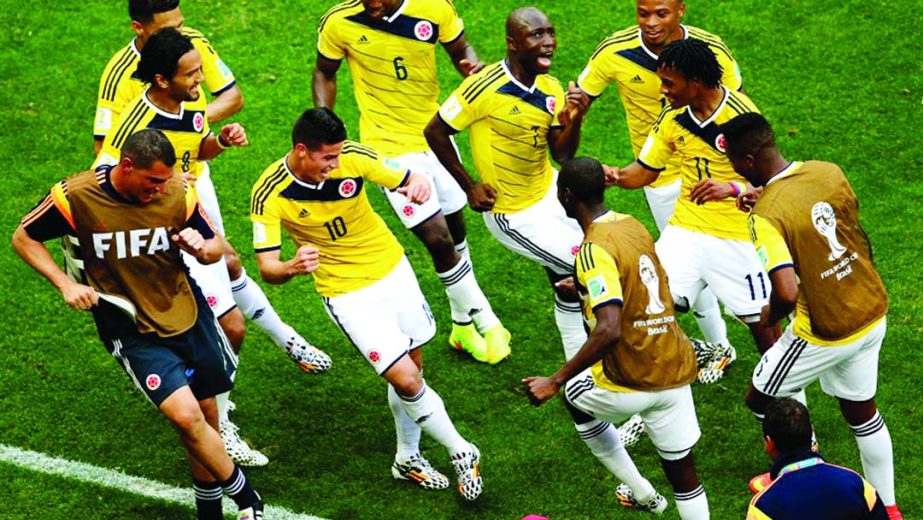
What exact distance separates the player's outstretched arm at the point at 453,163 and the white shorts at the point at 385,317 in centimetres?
82

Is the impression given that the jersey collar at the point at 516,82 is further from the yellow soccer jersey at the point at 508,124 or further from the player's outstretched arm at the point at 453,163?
the player's outstretched arm at the point at 453,163

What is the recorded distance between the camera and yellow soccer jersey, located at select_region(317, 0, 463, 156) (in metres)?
9.87

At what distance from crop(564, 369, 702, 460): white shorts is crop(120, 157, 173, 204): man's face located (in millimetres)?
2503

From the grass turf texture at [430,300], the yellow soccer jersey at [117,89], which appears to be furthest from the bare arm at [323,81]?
the grass turf texture at [430,300]

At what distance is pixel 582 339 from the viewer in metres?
9.36

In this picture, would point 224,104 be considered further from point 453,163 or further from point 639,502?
point 639,502

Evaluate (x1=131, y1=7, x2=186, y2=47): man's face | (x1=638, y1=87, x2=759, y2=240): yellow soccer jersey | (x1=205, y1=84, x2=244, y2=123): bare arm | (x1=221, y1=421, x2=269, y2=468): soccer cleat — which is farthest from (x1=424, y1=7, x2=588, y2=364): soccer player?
(x1=221, y1=421, x2=269, y2=468): soccer cleat

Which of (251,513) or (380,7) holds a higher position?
(380,7)

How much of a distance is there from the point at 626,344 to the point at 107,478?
355cm

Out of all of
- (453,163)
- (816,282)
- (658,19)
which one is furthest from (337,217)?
(816,282)

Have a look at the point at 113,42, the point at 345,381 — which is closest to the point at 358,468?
the point at 345,381

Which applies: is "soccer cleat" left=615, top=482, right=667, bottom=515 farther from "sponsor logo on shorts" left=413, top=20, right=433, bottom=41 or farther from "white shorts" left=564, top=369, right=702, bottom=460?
"sponsor logo on shorts" left=413, top=20, right=433, bottom=41

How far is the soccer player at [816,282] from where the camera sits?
7188 millimetres

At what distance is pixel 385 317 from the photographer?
330 inches
